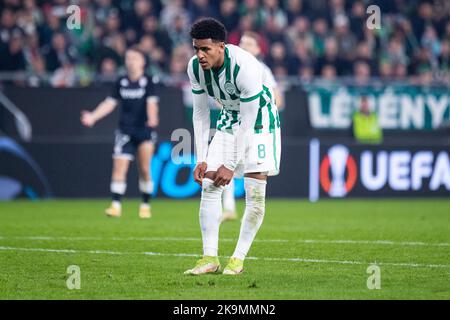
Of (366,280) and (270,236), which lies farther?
(270,236)

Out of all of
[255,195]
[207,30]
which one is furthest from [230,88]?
[255,195]

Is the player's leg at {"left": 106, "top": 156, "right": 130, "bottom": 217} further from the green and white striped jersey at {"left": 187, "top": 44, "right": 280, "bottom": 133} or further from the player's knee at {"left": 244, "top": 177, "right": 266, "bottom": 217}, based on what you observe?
the player's knee at {"left": 244, "top": 177, "right": 266, "bottom": 217}

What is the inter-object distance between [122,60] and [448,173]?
6508 millimetres

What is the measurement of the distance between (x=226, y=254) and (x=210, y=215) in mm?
1623

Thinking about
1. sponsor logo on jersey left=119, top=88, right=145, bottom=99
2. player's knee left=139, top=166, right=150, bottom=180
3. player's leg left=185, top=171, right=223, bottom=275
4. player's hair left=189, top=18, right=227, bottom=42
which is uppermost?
player's hair left=189, top=18, right=227, bottom=42

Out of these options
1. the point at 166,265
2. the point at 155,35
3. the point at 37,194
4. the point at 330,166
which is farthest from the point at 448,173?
the point at 166,265

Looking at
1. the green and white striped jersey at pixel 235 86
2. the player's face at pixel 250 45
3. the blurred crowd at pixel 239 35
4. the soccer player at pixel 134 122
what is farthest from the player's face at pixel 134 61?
the green and white striped jersey at pixel 235 86

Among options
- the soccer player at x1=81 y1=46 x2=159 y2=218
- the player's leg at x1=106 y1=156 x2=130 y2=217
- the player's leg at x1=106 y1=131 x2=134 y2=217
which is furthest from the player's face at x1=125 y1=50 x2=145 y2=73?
the player's leg at x1=106 y1=156 x2=130 y2=217

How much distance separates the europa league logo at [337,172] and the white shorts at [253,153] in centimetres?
1077

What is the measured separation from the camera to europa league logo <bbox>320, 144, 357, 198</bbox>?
19.9 m

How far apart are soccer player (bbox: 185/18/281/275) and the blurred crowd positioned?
423 inches

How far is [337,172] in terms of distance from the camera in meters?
20.0

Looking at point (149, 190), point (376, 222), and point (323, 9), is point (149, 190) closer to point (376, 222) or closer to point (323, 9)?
point (376, 222)

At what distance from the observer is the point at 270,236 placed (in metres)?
12.5
